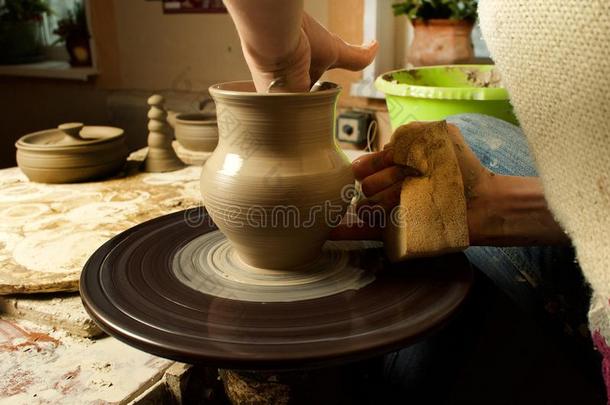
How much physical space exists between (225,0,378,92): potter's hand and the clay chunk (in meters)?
0.20

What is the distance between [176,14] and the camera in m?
2.72

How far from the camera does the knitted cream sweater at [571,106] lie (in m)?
0.62

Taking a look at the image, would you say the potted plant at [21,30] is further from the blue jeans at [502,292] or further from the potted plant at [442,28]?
the blue jeans at [502,292]

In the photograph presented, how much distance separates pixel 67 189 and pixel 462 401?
1377mm

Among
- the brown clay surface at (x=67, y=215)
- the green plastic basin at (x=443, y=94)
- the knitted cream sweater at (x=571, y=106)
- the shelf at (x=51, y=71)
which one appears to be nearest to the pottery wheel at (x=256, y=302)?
the knitted cream sweater at (x=571, y=106)

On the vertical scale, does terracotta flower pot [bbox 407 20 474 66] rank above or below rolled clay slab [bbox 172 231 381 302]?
above

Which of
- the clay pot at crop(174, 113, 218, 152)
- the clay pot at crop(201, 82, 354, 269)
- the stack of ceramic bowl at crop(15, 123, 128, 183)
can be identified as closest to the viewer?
the clay pot at crop(201, 82, 354, 269)

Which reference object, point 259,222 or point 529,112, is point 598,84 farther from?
point 259,222

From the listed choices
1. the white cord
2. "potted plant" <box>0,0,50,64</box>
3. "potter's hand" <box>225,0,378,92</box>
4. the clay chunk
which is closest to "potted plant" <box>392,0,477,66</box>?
the white cord

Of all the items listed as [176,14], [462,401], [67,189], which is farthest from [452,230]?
[176,14]

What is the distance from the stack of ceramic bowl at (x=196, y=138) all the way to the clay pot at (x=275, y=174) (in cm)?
127

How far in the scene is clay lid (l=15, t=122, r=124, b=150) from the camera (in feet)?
6.16

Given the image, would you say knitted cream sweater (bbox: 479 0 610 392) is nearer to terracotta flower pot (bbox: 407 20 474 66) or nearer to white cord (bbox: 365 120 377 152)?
terracotta flower pot (bbox: 407 20 474 66)

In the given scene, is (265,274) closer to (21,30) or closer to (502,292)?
(502,292)
